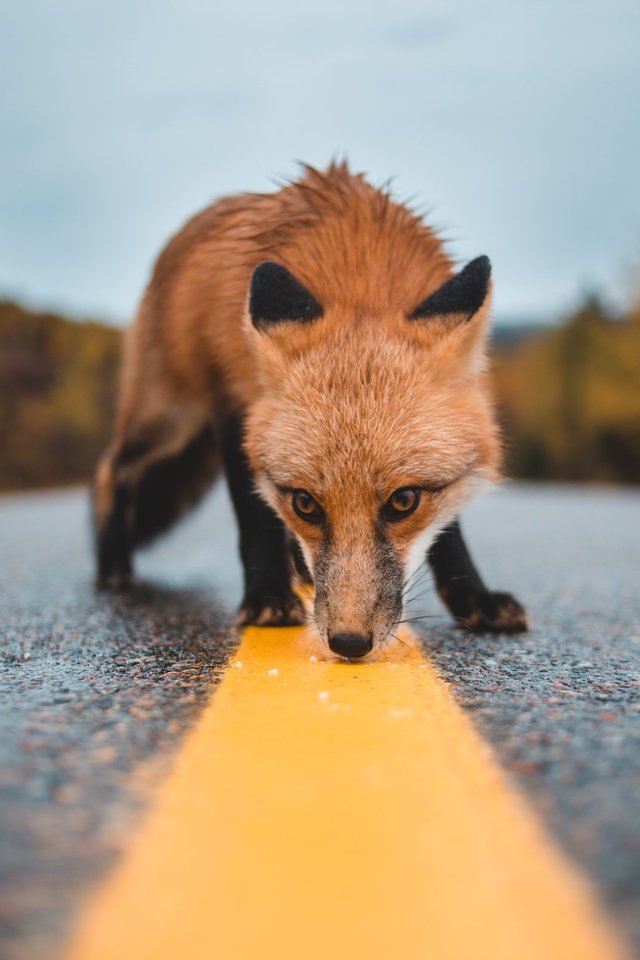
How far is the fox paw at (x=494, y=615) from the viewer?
4301mm

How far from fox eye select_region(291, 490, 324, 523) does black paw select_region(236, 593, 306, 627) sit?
2.69ft

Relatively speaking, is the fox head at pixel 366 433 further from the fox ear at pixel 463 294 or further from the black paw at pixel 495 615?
the black paw at pixel 495 615

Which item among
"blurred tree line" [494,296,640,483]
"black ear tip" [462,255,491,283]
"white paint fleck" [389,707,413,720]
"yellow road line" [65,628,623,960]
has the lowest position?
"blurred tree line" [494,296,640,483]

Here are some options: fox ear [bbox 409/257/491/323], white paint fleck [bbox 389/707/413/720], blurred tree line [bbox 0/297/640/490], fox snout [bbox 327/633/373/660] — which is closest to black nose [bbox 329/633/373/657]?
fox snout [bbox 327/633/373/660]

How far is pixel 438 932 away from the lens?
1521mm

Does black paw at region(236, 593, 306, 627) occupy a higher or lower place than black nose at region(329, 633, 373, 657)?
lower

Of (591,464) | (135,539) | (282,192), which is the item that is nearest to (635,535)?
(135,539)

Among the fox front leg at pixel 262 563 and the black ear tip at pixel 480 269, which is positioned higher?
the black ear tip at pixel 480 269

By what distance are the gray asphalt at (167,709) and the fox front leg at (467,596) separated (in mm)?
106

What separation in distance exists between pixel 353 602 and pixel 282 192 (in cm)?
265

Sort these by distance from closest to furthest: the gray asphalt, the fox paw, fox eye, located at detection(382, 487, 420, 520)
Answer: the gray asphalt < fox eye, located at detection(382, 487, 420, 520) < the fox paw

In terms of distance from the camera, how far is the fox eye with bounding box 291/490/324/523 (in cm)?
363

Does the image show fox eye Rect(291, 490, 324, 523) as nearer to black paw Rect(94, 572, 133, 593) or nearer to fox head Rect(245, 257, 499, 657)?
fox head Rect(245, 257, 499, 657)

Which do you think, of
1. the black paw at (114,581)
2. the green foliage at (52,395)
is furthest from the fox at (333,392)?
the green foliage at (52,395)
